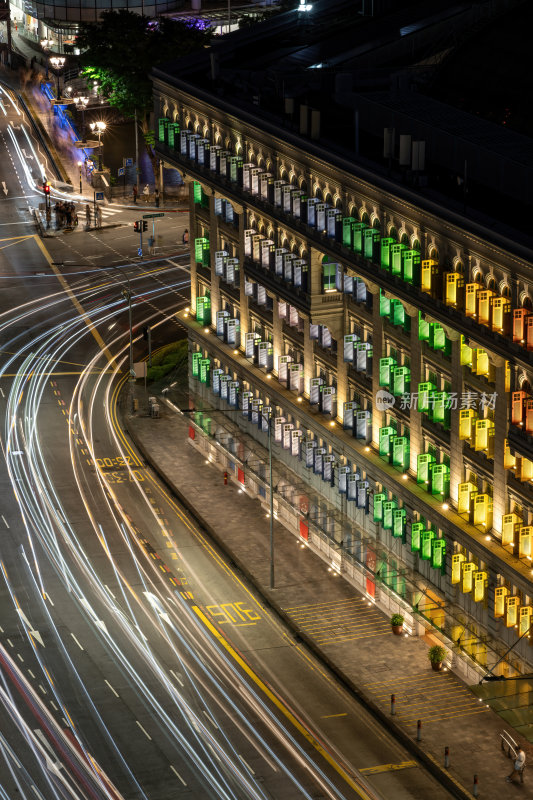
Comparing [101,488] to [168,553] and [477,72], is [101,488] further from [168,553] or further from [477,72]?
[477,72]

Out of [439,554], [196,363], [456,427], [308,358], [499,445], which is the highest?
[499,445]

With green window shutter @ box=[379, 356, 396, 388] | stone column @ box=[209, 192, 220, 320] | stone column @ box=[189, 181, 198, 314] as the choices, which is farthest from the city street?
green window shutter @ box=[379, 356, 396, 388]

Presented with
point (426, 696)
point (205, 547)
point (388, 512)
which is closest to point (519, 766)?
point (426, 696)

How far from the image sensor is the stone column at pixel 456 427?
112 m

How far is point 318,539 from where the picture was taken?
427 feet

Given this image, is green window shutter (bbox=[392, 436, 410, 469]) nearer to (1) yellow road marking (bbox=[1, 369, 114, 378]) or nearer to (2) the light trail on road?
(2) the light trail on road

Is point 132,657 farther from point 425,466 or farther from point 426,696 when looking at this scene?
point 425,466

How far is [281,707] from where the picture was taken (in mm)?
110938

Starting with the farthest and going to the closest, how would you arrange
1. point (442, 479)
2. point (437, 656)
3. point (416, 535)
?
point (416, 535) < point (442, 479) < point (437, 656)

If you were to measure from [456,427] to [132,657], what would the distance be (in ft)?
81.8

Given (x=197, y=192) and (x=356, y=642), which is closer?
(x=356, y=642)

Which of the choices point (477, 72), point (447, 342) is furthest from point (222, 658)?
point (477, 72)

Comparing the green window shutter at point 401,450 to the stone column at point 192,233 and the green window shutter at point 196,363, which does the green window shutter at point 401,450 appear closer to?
the green window shutter at point 196,363

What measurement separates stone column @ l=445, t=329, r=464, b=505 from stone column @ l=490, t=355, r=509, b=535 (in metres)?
3.75
